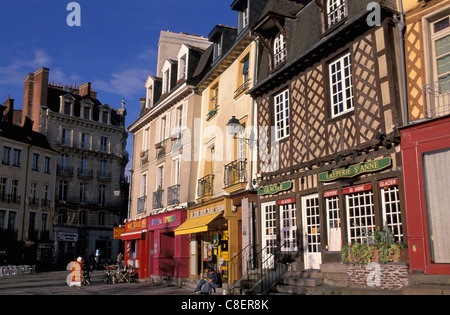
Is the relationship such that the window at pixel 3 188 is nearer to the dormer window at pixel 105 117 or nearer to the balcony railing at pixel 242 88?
the dormer window at pixel 105 117

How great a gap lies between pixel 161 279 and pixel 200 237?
383 centimetres

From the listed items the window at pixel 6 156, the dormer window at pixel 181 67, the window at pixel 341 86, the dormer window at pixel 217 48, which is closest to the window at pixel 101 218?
the window at pixel 6 156

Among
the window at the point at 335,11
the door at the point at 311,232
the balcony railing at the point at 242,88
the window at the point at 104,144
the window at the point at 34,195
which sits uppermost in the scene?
the window at the point at 104,144

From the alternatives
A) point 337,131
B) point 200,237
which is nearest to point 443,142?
point 337,131

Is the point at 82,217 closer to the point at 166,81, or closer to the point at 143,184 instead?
the point at 143,184

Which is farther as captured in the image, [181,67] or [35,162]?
[35,162]

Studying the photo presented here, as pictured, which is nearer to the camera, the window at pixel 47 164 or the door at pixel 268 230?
the door at pixel 268 230

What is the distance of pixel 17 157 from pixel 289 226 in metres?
33.1

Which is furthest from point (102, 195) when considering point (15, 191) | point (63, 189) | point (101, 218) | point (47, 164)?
point (15, 191)

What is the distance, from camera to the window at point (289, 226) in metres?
12.7

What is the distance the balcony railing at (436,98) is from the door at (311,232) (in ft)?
12.9

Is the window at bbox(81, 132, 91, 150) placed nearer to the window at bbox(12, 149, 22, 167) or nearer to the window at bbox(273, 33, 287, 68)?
the window at bbox(12, 149, 22, 167)

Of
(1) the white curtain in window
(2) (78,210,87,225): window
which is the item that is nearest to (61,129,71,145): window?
(2) (78,210,87,225): window

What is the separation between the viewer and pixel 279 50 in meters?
14.4
